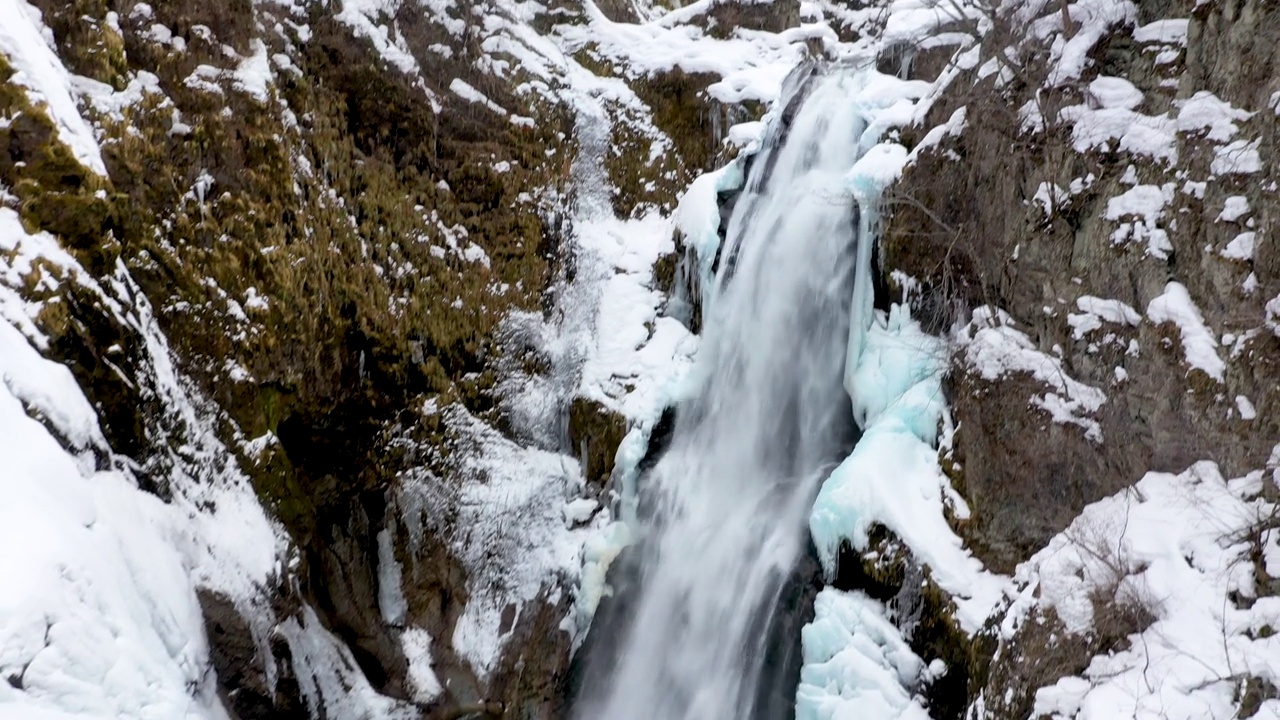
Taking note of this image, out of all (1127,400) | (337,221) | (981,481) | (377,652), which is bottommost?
(377,652)

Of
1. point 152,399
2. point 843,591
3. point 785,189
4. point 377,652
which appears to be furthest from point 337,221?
point 843,591

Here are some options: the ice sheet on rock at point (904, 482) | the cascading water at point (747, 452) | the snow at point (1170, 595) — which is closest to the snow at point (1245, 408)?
the snow at point (1170, 595)

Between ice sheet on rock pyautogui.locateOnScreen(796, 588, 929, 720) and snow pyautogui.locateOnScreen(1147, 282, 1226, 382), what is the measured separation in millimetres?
3192

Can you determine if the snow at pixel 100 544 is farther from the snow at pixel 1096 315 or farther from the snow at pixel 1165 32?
the snow at pixel 1165 32

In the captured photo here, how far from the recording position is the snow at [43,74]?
5.72 meters

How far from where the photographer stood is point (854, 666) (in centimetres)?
647

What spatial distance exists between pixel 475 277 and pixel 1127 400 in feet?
23.2

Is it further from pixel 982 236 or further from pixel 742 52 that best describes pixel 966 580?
pixel 742 52

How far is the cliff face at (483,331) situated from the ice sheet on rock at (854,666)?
290 mm

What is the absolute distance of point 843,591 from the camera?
7.04m

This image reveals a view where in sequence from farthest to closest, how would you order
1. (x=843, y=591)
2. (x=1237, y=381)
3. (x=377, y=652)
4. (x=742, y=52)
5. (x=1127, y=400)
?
(x=742, y=52) < (x=377, y=652) < (x=843, y=591) < (x=1127, y=400) < (x=1237, y=381)

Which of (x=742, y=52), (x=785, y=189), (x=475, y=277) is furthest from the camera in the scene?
(x=742, y=52)

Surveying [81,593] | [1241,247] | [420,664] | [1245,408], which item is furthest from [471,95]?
[1245,408]

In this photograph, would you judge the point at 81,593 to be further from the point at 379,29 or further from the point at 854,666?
the point at 379,29
